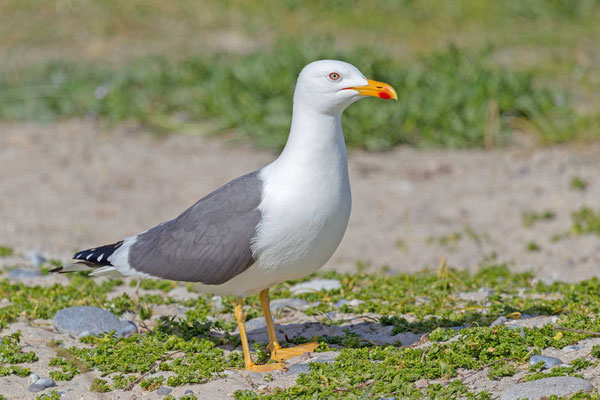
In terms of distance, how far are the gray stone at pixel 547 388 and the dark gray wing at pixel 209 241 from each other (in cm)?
136

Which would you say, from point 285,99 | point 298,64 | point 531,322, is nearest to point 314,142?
point 531,322

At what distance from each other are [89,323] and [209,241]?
41.0 inches

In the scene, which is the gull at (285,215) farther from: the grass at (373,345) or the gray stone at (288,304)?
the gray stone at (288,304)

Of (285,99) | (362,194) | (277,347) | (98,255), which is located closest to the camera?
(277,347)

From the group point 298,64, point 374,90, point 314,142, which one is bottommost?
point 314,142

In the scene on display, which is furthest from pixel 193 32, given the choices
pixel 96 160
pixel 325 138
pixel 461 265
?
pixel 325 138

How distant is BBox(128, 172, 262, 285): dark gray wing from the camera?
4102 millimetres

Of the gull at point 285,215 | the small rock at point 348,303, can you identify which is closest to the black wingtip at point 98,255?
the gull at point 285,215

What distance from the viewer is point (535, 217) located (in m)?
7.36

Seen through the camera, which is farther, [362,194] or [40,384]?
[362,194]

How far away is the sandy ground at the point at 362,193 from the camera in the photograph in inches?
275

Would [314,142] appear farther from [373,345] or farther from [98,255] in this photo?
[98,255]

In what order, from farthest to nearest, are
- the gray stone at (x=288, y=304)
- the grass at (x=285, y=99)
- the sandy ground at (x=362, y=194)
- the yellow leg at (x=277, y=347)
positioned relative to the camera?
the grass at (x=285, y=99) → the sandy ground at (x=362, y=194) → the gray stone at (x=288, y=304) → the yellow leg at (x=277, y=347)

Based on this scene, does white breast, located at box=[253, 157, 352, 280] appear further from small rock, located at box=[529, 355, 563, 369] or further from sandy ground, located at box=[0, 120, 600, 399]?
sandy ground, located at box=[0, 120, 600, 399]
